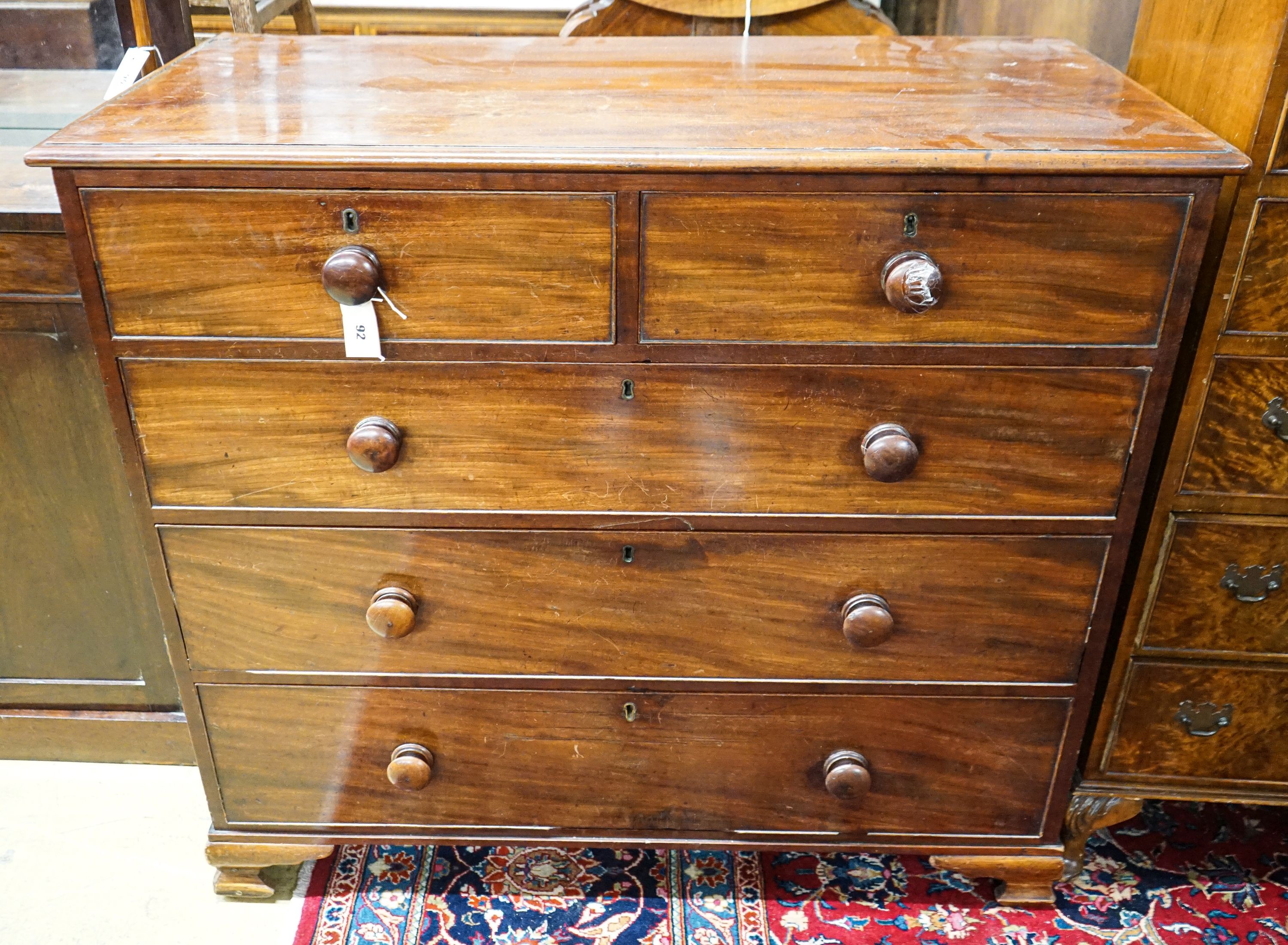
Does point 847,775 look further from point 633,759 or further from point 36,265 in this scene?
point 36,265

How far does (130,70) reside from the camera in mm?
1441

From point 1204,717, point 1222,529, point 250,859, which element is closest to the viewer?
point 1222,529

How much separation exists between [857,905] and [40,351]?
54.1 inches

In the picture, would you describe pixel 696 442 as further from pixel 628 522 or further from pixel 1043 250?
pixel 1043 250

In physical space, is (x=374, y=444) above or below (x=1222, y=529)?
above

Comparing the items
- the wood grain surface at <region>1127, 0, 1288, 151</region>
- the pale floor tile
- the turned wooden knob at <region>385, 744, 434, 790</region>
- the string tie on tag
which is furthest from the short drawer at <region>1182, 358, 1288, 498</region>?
the pale floor tile

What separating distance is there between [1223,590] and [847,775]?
20.3 inches

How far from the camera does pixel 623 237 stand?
106 cm

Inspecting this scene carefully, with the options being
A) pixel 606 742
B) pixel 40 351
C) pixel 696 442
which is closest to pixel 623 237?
pixel 696 442

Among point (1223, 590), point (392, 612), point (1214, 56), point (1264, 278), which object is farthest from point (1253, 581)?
point (392, 612)

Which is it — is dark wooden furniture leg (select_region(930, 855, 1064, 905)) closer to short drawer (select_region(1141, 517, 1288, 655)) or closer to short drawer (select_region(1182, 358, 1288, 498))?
short drawer (select_region(1141, 517, 1288, 655))

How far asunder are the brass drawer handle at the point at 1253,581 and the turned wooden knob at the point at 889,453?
0.45 meters

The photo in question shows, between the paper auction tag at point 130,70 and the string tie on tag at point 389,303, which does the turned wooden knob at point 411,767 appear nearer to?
the string tie on tag at point 389,303

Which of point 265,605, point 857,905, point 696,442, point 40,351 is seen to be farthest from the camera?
point 857,905
